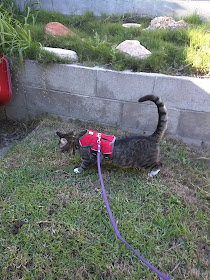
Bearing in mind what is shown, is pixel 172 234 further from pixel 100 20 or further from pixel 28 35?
pixel 100 20

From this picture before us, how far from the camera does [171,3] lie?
4.68m

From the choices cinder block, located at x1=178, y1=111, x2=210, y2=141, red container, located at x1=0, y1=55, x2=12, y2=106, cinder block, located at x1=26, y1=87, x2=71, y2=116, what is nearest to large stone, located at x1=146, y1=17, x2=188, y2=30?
cinder block, located at x1=178, y1=111, x2=210, y2=141

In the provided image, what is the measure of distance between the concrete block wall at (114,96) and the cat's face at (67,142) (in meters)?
0.88

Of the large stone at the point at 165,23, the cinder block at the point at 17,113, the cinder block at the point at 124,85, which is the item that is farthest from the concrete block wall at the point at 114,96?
the large stone at the point at 165,23

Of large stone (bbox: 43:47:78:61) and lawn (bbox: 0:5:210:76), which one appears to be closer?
lawn (bbox: 0:5:210:76)

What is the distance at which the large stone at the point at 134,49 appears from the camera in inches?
133

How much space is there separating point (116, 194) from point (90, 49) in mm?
2169

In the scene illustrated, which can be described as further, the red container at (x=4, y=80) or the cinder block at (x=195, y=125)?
the red container at (x=4, y=80)

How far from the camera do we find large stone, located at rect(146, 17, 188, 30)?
4.24m

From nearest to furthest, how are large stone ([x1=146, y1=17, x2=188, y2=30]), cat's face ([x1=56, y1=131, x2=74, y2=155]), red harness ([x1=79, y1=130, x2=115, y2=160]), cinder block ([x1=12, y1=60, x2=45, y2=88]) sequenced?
red harness ([x1=79, y1=130, x2=115, y2=160]) → cat's face ([x1=56, y1=131, x2=74, y2=155]) → cinder block ([x1=12, y1=60, x2=45, y2=88]) → large stone ([x1=146, y1=17, x2=188, y2=30])

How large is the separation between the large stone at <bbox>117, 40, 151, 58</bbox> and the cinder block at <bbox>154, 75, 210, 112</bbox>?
57 cm

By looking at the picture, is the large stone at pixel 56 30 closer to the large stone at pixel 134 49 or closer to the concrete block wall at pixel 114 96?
the concrete block wall at pixel 114 96

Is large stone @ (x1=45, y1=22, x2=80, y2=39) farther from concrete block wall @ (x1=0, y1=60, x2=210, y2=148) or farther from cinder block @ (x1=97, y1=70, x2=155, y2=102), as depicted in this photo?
cinder block @ (x1=97, y1=70, x2=155, y2=102)

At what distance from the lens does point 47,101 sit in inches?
145
